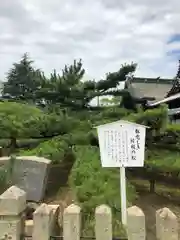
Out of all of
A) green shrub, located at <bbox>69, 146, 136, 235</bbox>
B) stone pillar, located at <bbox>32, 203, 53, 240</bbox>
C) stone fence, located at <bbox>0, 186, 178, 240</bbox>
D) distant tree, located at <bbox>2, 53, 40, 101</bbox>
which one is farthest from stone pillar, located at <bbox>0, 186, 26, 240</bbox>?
distant tree, located at <bbox>2, 53, 40, 101</bbox>

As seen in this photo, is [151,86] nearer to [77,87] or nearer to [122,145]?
[77,87]

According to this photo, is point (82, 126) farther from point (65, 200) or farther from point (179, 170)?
point (179, 170)

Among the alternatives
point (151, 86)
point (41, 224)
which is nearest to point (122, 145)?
point (41, 224)

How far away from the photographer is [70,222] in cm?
309

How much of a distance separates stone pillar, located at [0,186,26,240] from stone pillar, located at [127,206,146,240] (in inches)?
41.3

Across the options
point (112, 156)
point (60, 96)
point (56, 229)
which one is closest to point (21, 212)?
point (56, 229)

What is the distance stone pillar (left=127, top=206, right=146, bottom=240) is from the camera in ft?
9.80

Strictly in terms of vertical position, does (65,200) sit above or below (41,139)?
below

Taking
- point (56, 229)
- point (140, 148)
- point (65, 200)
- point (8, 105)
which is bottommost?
point (65, 200)

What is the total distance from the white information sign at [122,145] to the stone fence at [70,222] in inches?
76.3

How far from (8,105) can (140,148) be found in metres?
4.65

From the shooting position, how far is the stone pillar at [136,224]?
2986 millimetres

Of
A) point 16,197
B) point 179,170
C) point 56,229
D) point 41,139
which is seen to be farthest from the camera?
point 41,139

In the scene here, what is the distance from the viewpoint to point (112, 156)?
5.11 meters
